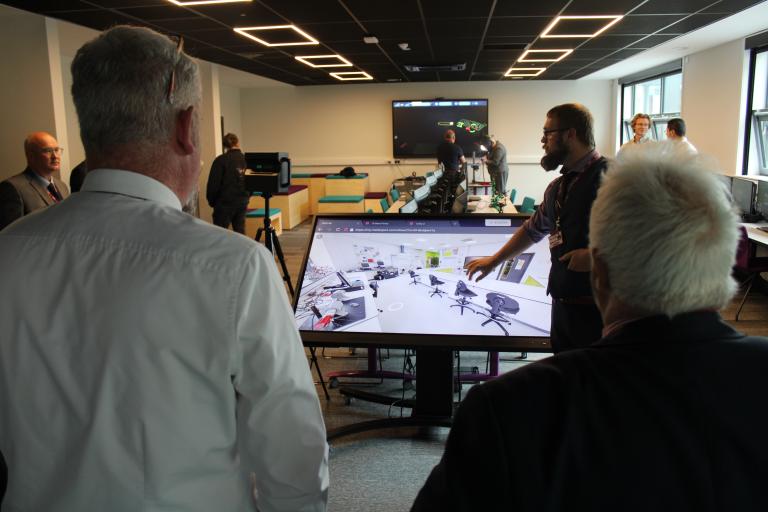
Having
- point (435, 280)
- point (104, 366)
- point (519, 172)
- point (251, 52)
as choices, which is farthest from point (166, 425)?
point (519, 172)

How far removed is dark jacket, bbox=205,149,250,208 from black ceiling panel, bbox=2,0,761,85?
1.46 meters

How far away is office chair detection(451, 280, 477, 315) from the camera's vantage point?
2498 mm

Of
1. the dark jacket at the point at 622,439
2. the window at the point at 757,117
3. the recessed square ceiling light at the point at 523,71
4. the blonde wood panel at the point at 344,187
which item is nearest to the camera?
the dark jacket at the point at 622,439

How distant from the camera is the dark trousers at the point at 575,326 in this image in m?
2.29

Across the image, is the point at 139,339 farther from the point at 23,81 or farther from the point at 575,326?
the point at 23,81

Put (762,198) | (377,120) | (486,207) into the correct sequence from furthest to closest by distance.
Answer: (377,120) < (486,207) < (762,198)

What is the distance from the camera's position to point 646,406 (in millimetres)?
764

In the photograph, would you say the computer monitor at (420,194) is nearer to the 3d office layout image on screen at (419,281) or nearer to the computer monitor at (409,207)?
the computer monitor at (409,207)

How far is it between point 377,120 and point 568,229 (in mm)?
12412

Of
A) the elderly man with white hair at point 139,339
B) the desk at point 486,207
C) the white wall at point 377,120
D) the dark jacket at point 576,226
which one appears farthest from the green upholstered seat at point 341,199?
the elderly man with white hair at point 139,339

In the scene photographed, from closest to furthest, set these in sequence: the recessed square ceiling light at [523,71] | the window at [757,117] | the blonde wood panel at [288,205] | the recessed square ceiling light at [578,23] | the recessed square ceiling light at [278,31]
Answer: the recessed square ceiling light at [578,23] → the recessed square ceiling light at [278,31] → the window at [757,117] → the blonde wood panel at [288,205] → the recessed square ceiling light at [523,71]

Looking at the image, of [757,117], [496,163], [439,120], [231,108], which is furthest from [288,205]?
[757,117]

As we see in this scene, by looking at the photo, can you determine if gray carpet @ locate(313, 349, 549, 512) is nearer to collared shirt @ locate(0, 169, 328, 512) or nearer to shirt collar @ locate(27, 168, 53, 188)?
collared shirt @ locate(0, 169, 328, 512)

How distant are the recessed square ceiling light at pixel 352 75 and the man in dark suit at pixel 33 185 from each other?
8.28 m
